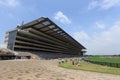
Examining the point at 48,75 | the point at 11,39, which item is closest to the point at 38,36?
the point at 11,39

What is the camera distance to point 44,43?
119 m

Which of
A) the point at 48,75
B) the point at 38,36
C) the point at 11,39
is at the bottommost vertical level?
the point at 48,75

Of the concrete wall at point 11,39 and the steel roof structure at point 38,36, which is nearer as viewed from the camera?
the concrete wall at point 11,39

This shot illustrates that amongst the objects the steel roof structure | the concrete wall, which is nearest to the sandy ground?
the concrete wall

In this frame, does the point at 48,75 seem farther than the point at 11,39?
No

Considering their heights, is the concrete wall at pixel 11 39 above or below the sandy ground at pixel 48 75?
above

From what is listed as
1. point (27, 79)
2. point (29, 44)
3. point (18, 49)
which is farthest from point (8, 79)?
point (29, 44)

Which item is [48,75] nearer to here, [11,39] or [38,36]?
[11,39]

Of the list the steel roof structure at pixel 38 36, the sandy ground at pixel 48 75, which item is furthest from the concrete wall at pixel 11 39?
the sandy ground at pixel 48 75

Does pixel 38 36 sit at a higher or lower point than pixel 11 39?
higher

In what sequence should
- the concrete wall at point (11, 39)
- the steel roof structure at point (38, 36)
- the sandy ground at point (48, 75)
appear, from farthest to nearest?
the steel roof structure at point (38, 36), the concrete wall at point (11, 39), the sandy ground at point (48, 75)

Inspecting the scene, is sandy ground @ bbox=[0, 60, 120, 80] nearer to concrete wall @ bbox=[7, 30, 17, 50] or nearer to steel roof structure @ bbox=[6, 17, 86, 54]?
concrete wall @ bbox=[7, 30, 17, 50]

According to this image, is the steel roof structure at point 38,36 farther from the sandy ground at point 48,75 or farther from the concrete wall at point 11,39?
the sandy ground at point 48,75

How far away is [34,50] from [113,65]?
2846 inches
